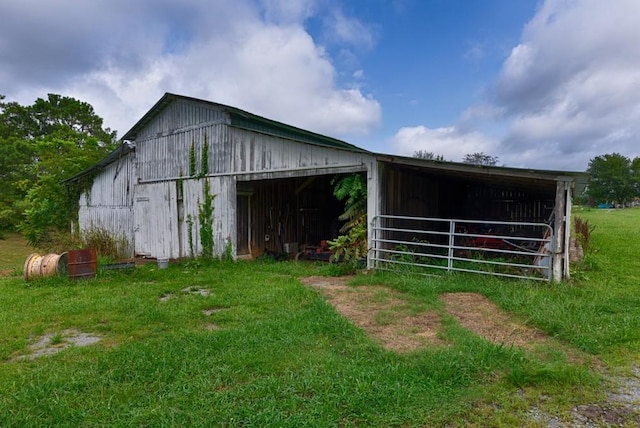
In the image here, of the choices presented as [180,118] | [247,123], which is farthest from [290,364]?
[180,118]

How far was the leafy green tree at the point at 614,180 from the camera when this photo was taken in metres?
69.1

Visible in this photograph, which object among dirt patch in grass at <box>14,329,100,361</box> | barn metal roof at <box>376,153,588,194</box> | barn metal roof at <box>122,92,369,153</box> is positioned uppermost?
barn metal roof at <box>122,92,369,153</box>

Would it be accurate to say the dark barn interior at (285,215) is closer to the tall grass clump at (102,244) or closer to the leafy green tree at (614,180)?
the tall grass clump at (102,244)

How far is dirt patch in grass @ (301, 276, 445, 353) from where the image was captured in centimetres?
405

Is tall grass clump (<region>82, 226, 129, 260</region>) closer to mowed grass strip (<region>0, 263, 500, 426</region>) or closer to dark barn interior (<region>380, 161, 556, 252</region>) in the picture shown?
mowed grass strip (<region>0, 263, 500, 426</region>)

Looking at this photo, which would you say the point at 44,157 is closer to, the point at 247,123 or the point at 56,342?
the point at 247,123

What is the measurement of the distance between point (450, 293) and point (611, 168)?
8483 centimetres

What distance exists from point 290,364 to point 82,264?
6.49 meters

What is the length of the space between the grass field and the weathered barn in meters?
3.41

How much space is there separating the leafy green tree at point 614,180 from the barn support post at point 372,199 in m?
77.0

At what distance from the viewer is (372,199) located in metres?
7.89

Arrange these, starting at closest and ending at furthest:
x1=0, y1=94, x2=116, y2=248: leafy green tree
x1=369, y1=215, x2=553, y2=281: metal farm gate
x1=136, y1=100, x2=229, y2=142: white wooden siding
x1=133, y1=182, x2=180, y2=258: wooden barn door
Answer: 1. x1=369, y1=215, x2=553, y2=281: metal farm gate
2. x1=136, y1=100, x2=229, y2=142: white wooden siding
3. x1=133, y1=182, x2=180, y2=258: wooden barn door
4. x1=0, y1=94, x2=116, y2=248: leafy green tree

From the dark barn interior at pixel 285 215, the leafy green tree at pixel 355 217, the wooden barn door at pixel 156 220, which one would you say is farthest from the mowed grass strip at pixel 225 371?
the wooden barn door at pixel 156 220

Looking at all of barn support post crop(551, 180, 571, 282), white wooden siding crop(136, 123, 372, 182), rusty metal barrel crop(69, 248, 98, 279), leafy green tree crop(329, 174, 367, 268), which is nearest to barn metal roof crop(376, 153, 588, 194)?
barn support post crop(551, 180, 571, 282)
